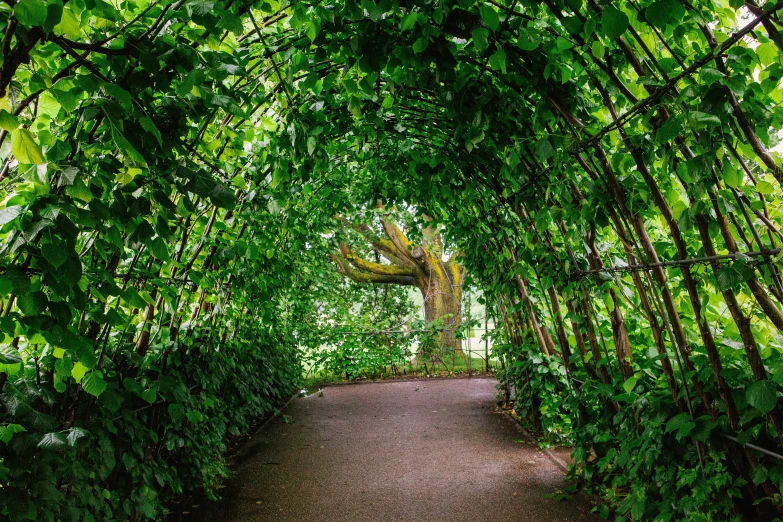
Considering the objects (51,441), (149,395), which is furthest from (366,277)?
(51,441)

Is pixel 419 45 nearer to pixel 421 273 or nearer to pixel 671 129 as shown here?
pixel 671 129

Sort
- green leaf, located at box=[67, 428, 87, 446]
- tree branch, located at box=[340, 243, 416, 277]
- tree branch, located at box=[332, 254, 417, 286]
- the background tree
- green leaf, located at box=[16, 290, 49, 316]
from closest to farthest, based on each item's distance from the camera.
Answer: green leaf, located at box=[16, 290, 49, 316] < green leaf, located at box=[67, 428, 87, 446] < the background tree < tree branch, located at box=[332, 254, 417, 286] < tree branch, located at box=[340, 243, 416, 277]

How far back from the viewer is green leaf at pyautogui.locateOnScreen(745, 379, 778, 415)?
5.59 feet

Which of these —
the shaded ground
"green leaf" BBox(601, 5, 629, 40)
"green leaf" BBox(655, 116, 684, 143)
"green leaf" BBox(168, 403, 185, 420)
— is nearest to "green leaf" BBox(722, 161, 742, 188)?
"green leaf" BBox(655, 116, 684, 143)

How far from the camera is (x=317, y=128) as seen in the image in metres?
2.71

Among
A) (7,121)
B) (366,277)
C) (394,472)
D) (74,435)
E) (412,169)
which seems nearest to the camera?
(7,121)

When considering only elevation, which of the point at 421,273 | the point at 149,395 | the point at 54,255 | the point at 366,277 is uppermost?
the point at 421,273

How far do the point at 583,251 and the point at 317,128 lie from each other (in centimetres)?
168

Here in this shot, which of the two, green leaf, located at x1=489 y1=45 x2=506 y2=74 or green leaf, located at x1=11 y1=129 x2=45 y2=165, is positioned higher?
green leaf, located at x1=489 y1=45 x2=506 y2=74

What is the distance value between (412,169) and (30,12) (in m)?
2.91

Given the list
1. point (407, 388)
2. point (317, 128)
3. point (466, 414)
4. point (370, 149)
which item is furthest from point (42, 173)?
point (407, 388)

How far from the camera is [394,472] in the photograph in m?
4.12

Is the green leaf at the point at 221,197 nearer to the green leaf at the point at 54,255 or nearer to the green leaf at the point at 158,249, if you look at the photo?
the green leaf at the point at 158,249

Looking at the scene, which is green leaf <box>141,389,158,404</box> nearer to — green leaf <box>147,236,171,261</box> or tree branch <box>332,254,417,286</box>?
green leaf <box>147,236,171,261</box>
